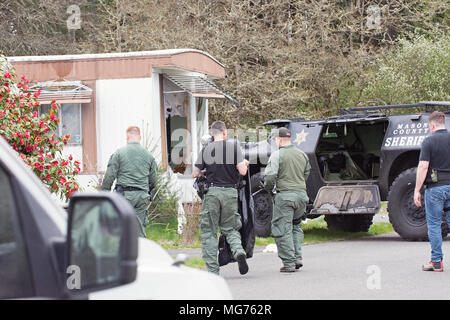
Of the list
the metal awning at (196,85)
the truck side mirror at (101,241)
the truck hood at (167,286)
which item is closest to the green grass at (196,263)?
the metal awning at (196,85)

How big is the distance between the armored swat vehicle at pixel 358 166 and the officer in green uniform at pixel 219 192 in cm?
451

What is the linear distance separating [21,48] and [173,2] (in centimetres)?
563

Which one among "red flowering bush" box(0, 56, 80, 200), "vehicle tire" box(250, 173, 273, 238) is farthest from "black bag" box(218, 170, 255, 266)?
"vehicle tire" box(250, 173, 273, 238)

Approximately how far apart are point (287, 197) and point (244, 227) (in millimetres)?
824

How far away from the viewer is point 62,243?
2.39m

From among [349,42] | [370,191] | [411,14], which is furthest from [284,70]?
[370,191]

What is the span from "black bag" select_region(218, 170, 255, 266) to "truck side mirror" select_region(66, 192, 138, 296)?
800 centimetres

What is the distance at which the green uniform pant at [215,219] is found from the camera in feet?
33.0

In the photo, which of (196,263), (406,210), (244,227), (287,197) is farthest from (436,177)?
(406,210)

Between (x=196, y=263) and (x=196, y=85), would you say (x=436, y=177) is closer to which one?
(x=196, y=263)

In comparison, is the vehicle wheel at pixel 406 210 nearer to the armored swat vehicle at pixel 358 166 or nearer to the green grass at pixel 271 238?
the armored swat vehicle at pixel 358 166

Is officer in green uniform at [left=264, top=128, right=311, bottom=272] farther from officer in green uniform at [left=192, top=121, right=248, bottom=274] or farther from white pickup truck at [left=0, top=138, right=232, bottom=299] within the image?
white pickup truck at [left=0, top=138, right=232, bottom=299]

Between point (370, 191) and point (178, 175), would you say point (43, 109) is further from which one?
point (370, 191)

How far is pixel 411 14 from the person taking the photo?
3103cm
